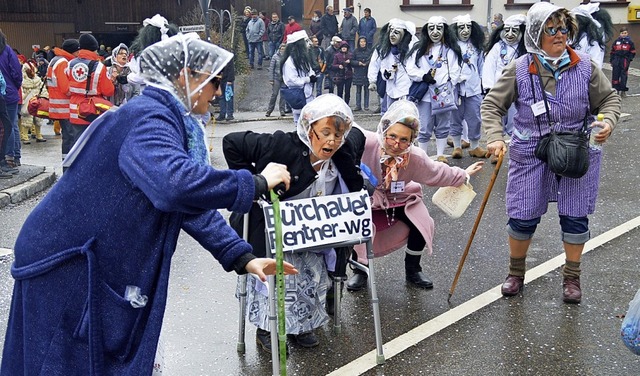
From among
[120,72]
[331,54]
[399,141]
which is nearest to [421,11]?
[331,54]

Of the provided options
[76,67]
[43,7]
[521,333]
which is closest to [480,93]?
[76,67]

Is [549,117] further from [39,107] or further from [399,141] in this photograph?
[39,107]

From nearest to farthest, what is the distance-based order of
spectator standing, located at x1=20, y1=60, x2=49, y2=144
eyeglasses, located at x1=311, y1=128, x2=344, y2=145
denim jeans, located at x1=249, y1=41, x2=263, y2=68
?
eyeglasses, located at x1=311, y1=128, x2=344, y2=145 → spectator standing, located at x1=20, y1=60, x2=49, y2=144 → denim jeans, located at x1=249, y1=41, x2=263, y2=68

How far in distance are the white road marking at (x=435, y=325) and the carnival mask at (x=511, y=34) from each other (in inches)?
170

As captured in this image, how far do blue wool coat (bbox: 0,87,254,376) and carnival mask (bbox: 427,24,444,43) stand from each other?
A: 767cm

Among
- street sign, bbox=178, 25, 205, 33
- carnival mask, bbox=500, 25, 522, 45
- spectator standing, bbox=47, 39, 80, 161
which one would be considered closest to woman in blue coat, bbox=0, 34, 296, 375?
spectator standing, bbox=47, 39, 80, 161

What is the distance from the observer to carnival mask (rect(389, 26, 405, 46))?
10.6 metres

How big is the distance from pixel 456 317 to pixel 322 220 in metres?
1.35

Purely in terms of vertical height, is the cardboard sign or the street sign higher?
the street sign

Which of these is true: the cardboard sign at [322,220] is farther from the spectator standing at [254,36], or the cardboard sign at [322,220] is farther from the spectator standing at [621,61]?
the spectator standing at [254,36]

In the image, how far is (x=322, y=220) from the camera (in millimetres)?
4059

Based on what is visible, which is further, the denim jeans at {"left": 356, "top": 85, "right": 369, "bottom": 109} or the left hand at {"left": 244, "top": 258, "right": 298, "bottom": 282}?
Answer: the denim jeans at {"left": 356, "top": 85, "right": 369, "bottom": 109}

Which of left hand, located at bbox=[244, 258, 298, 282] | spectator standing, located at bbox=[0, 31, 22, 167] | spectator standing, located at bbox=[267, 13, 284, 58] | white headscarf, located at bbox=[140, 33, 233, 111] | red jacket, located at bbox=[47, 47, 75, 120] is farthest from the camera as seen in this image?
spectator standing, located at bbox=[267, 13, 284, 58]

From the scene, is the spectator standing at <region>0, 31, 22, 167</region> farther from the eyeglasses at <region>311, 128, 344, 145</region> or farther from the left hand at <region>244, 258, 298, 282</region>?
the left hand at <region>244, 258, 298, 282</region>
